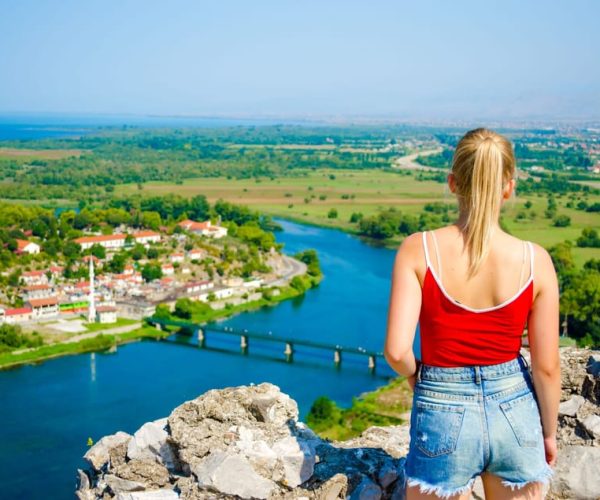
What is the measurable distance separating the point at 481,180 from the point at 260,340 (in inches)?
513

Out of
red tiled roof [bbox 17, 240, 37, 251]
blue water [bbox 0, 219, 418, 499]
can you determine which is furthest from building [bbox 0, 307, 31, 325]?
red tiled roof [bbox 17, 240, 37, 251]

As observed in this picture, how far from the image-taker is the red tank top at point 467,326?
1183 mm

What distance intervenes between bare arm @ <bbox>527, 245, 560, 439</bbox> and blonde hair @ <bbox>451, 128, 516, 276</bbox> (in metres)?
0.09

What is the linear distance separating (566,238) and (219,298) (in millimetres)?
11445

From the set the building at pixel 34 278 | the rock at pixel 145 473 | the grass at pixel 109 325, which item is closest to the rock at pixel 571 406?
the rock at pixel 145 473

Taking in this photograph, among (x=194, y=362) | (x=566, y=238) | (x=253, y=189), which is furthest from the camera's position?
(x=253, y=189)

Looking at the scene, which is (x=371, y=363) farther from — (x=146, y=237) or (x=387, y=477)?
(x=146, y=237)

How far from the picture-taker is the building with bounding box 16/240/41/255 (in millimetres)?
19812

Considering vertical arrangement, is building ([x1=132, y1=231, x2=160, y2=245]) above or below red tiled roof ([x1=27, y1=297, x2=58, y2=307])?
above

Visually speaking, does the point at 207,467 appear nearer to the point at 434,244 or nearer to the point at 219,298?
the point at 434,244

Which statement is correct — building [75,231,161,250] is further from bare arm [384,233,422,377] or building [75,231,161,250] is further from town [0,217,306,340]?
bare arm [384,233,422,377]

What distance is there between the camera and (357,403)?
10086 millimetres

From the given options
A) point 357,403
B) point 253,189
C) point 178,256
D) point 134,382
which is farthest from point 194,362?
point 253,189

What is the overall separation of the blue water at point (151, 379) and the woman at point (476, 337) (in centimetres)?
685
